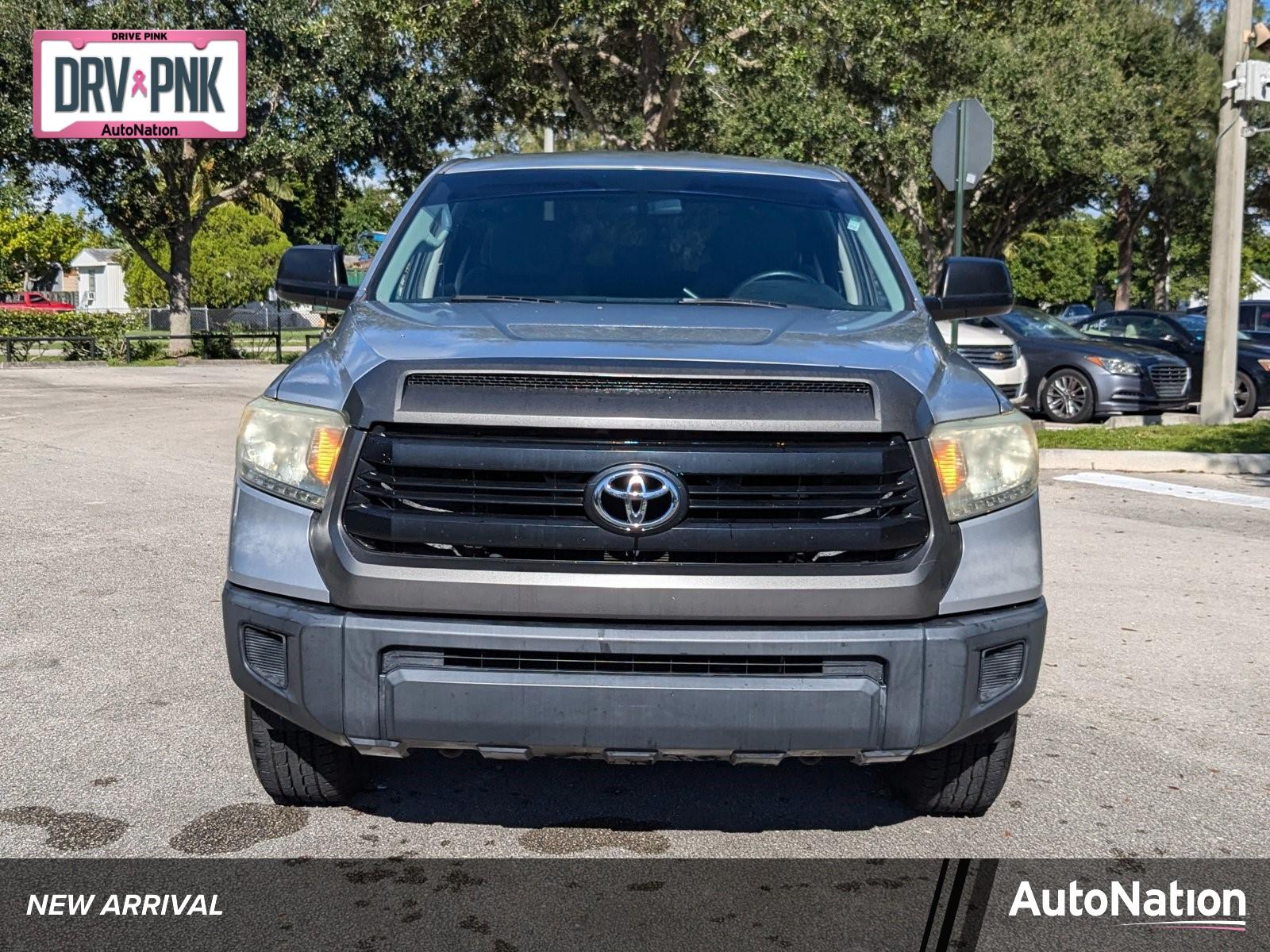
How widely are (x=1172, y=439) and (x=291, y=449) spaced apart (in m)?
12.3

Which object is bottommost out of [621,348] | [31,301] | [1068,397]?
[1068,397]

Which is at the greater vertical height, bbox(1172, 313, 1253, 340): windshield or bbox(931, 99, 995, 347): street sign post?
bbox(931, 99, 995, 347): street sign post

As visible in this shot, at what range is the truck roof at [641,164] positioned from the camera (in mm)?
5055

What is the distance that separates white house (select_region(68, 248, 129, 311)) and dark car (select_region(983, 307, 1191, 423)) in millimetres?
86667

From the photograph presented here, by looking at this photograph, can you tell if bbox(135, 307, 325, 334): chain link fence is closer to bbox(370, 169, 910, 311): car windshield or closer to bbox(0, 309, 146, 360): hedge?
bbox(0, 309, 146, 360): hedge

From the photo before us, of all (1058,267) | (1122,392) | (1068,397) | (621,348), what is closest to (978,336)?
(1068,397)

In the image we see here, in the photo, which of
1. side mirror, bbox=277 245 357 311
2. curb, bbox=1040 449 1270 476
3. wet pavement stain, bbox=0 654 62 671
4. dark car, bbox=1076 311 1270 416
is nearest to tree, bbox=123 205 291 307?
dark car, bbox=1076 311 1270 416

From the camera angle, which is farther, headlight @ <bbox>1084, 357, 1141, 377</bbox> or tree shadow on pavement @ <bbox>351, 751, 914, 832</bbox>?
headlight @ <bbox>1084, 357, 1141, 377</bbox>

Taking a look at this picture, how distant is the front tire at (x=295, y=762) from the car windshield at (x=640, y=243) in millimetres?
1386

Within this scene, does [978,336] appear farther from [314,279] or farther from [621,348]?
[621,348]

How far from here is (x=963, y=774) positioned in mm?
3758

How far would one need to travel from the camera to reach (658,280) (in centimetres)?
445

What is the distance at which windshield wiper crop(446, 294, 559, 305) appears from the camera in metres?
4.17

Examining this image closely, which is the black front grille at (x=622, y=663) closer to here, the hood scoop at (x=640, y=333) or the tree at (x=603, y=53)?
the hood scoop at (x=640, y=333)
